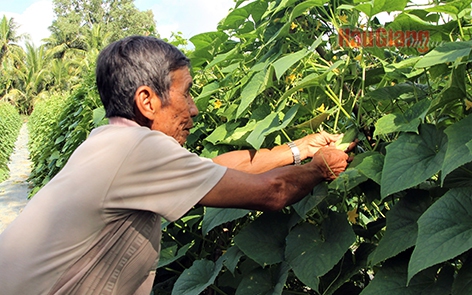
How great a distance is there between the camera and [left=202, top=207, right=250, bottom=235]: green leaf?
67.3 inches

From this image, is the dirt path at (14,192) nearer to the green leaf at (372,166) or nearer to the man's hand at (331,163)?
the man's hand at (331,163)

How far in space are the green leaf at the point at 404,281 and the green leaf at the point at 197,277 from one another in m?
0.72

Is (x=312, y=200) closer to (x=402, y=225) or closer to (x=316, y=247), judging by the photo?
(x=316, y=247)

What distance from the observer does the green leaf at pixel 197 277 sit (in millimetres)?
1850

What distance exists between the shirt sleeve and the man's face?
0.65 feet

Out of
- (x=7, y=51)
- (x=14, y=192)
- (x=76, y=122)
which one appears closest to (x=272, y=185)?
(x=76, y=122)

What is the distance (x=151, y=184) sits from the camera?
1.43 m

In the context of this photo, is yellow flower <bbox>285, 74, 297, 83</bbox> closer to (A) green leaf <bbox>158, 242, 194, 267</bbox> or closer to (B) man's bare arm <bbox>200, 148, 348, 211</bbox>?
(B) man's bare arm <bbox>200, 148, 348, 211</bbox>

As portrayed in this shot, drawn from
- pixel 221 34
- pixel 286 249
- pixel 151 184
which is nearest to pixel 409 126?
pixel 286 249

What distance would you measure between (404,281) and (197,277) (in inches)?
35.1

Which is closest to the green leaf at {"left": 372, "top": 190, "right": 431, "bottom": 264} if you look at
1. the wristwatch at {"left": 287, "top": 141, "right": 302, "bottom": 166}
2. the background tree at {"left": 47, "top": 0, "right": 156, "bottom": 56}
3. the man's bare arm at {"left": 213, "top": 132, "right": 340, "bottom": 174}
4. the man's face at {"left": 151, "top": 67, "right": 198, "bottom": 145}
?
the man's bare arm at {"left": 213, "top": 132, "right": 340, "bottom": 174}

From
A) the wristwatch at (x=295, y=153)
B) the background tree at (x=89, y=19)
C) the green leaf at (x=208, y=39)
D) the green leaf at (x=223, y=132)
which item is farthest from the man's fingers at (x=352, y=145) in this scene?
the background tree at (x=89, y=19)

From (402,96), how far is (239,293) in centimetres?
84

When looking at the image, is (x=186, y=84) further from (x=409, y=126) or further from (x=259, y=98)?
(x=409, y=126)
